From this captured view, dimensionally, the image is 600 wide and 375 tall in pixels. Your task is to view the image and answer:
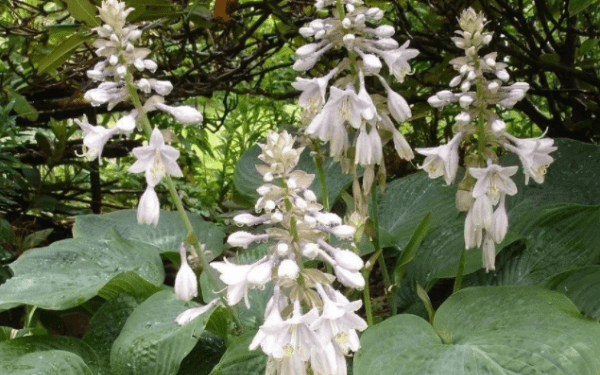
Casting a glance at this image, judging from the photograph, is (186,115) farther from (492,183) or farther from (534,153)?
(534,153)

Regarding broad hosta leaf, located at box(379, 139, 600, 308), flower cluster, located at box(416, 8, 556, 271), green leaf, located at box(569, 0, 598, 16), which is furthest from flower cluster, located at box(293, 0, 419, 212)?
broad hosta leaf, located at box(379, 139, 600, 308)

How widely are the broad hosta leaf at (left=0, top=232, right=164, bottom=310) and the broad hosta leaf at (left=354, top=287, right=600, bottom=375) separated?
87 cm

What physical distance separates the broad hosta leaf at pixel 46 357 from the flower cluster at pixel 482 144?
109 centimetres

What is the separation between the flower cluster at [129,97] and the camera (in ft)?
4.94

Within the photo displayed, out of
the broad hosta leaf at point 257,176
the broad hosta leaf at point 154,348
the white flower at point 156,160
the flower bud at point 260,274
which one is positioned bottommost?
the broad hosta leaf at point 154,348

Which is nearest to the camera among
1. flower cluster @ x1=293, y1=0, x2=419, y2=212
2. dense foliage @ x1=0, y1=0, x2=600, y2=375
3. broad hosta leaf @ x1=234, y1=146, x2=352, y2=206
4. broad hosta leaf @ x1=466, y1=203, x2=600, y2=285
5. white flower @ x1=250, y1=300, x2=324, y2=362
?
white flower @ x1=250, y1=300, x2=324, y2=362

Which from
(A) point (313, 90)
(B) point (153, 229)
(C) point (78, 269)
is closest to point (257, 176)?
(B) point (153, 229)

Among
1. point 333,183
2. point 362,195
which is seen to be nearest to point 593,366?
point 362,195

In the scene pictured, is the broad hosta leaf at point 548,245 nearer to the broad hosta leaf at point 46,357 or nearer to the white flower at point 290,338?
the white flower at point 290,338

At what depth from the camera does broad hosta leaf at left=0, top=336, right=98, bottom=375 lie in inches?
71.3

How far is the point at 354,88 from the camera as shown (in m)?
1.67

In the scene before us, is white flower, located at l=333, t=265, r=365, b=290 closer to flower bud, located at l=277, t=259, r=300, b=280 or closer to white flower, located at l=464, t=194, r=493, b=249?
flower bud, located at l=277, t=259, r=300, b=280

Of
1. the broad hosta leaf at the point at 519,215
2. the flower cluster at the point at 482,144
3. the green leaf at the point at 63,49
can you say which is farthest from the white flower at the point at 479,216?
the green leaf at the point at 63,49

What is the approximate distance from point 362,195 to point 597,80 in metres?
1.58
